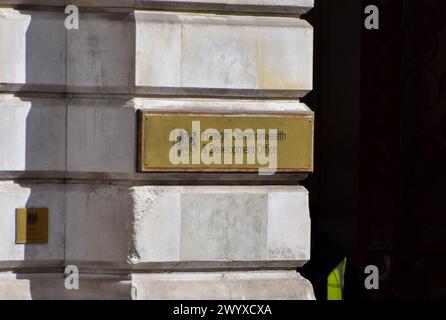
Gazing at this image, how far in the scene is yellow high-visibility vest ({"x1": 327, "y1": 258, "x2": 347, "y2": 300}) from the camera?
8.27 meters

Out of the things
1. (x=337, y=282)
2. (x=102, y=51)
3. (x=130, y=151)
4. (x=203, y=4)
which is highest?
(x=203, y=4)

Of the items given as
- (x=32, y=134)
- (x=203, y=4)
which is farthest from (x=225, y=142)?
(x=32, y=134)

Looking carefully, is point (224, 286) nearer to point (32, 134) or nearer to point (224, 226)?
point (224, 226)

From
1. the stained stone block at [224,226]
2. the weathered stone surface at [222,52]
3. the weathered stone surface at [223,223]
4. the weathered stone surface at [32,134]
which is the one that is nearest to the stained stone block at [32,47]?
the weathered stone surface at [32,134]

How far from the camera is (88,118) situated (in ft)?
25.0

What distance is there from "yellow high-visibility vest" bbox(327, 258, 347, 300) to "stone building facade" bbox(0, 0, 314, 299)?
574 mm

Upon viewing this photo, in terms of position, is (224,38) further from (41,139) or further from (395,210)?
(395,210)

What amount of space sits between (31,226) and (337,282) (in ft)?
6.09

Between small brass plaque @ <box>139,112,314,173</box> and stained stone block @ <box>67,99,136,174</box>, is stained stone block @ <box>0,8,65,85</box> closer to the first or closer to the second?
stained stone block @ <box>67,99,136,174</box>

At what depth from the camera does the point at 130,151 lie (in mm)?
7523

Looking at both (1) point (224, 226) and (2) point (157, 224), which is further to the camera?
(1) point (224, 226)

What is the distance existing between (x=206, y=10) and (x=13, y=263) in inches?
67.4

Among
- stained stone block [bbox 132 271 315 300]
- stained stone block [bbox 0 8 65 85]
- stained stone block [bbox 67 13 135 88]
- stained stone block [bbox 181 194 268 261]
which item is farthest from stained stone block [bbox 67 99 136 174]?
stained stone block [bbox 132 271 315 300]
